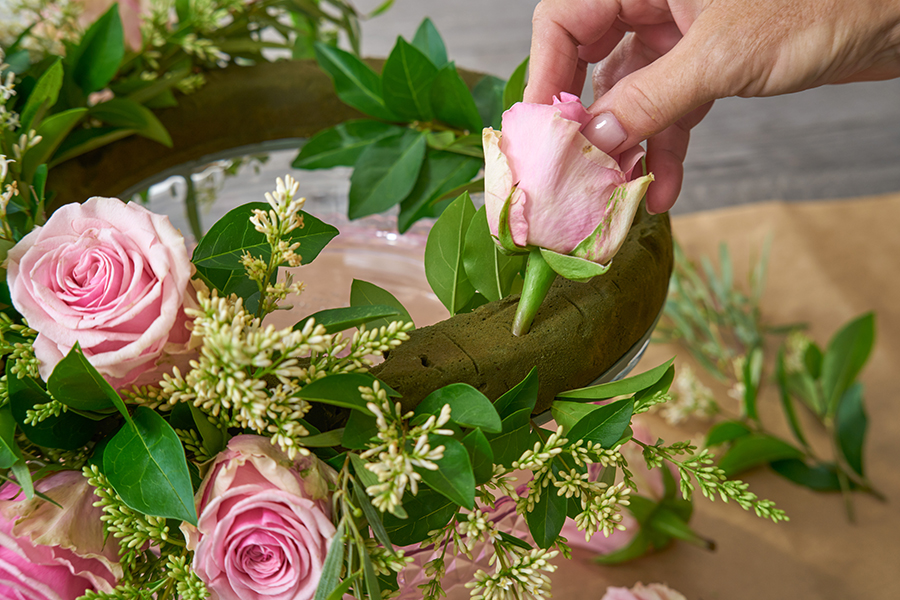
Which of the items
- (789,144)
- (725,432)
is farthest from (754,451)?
(789,144)

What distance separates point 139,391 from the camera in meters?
0.21

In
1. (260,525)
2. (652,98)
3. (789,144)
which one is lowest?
(789,144)

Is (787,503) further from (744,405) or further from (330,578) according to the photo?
(330,578)

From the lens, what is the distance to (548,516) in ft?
0.77

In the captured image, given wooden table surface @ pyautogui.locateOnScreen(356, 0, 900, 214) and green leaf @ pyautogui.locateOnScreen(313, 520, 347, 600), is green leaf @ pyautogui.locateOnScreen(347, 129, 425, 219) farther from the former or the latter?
wooden table surface @ pyautogui.locateOnScreen(356, 0, 900, 214)

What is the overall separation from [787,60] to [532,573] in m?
0.19

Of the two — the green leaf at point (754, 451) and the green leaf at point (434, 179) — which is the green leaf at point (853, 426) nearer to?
the green leaf at point (754, 451)

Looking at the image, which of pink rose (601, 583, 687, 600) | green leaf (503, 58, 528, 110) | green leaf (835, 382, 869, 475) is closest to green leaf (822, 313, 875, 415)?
green leaf (835, 382, 869, 475)

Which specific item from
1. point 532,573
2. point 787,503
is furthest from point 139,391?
point 787,503

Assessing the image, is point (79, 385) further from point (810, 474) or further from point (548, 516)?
point (810, 474)

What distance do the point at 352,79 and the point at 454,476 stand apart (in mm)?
252

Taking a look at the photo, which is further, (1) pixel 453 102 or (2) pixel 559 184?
(1) pixel 453 102

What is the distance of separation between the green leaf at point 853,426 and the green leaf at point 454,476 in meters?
0.44

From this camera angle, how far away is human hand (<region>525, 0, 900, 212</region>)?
0.24 meters
